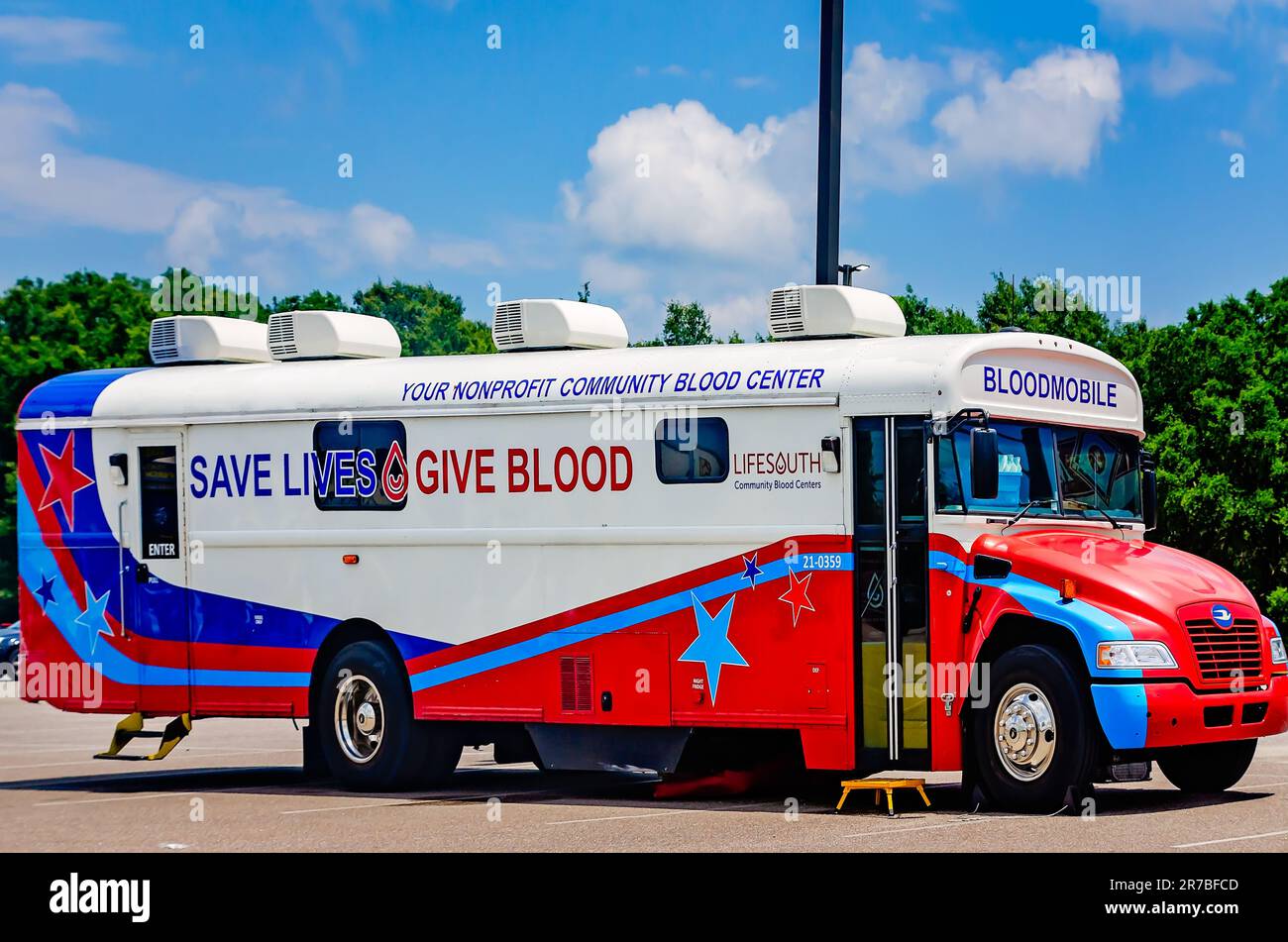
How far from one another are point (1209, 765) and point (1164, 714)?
1735mm

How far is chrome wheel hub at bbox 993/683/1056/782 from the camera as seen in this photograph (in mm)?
13438

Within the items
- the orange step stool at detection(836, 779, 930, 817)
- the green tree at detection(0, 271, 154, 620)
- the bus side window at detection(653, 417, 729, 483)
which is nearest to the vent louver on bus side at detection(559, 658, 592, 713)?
the bus side window at detection(653, 417, 729, 483)

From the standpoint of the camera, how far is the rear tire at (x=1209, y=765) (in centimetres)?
1464

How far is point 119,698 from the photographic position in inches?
685

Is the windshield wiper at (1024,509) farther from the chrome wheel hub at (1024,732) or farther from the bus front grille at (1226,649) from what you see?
the bus front grille at (1226,649)

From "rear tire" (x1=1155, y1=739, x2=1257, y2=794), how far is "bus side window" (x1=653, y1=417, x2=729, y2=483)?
369cm

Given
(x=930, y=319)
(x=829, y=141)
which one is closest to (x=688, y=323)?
(x=930, y=319)

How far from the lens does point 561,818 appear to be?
14.1m

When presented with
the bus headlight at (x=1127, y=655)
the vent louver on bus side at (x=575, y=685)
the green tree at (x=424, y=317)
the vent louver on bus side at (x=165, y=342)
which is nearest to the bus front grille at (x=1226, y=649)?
the bus headlight at (x=1127, y=655)

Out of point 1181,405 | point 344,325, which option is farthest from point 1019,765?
point 1181,405
